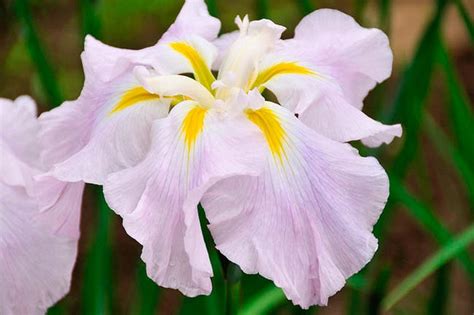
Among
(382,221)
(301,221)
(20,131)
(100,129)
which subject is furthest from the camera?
(382,221)

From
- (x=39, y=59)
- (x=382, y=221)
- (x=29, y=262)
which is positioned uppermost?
(x=29, y=262)

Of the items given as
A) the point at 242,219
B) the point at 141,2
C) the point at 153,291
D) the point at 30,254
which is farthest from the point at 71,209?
the point at 141,2

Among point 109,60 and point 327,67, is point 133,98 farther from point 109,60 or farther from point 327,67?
point 327,67

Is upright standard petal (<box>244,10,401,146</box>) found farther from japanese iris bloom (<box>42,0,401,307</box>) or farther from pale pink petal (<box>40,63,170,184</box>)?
pale pink petal (<box>40,63,170,184</box>)

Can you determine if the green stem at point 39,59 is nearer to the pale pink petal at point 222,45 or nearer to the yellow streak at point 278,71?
the pale pink petal at point 222,45

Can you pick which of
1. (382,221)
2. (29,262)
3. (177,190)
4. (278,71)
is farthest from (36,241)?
(382,221)

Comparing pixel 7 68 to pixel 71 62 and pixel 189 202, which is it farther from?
pixel 189 202
